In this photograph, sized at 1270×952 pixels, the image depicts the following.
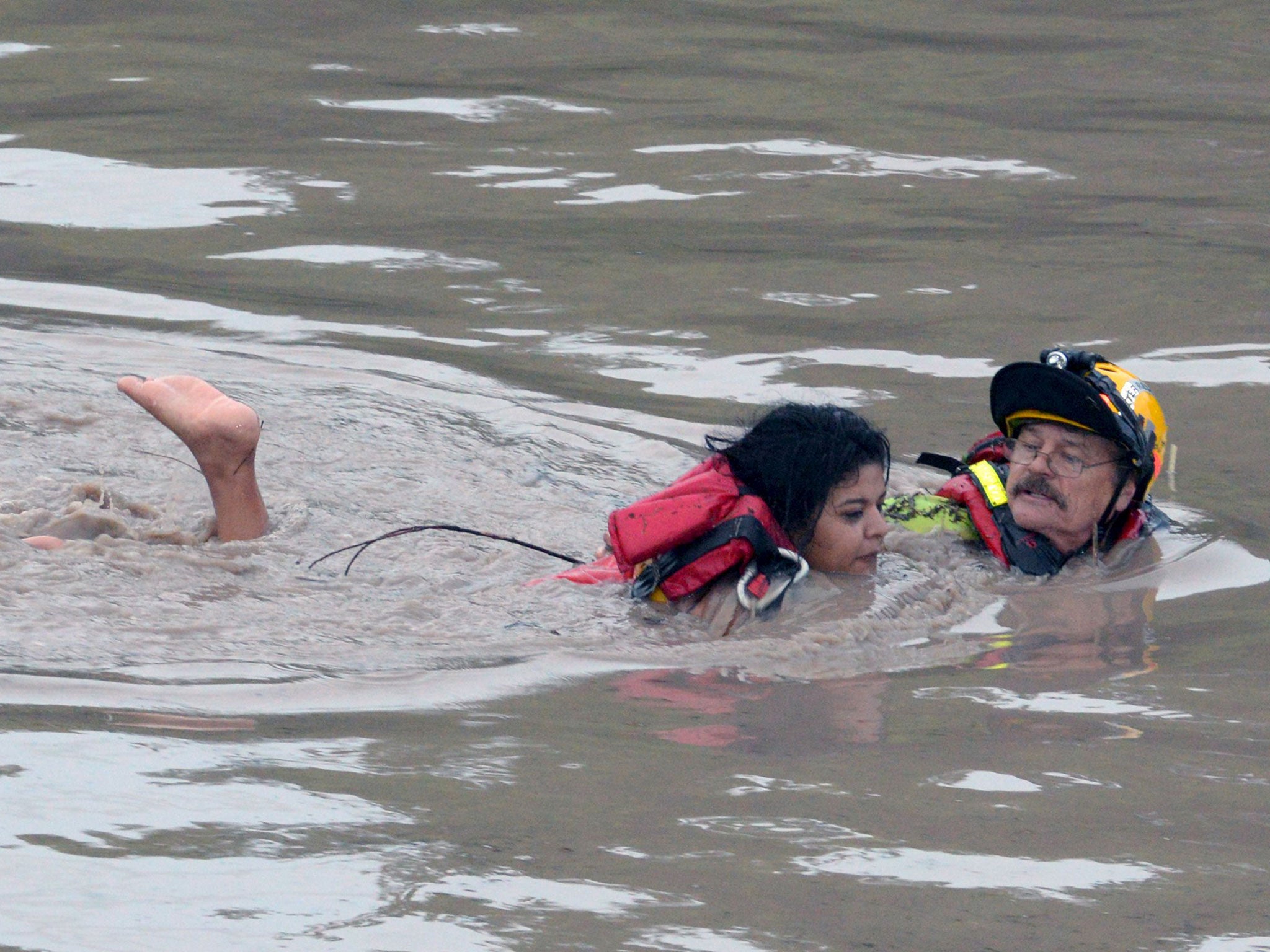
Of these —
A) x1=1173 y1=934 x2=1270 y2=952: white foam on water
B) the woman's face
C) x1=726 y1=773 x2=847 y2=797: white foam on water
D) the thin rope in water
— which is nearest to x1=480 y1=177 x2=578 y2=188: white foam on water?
the thin rope in water

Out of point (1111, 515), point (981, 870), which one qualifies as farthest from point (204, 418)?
point (981, 870)

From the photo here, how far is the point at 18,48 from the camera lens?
40.3 feet

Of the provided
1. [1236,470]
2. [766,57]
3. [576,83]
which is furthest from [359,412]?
[766,57]

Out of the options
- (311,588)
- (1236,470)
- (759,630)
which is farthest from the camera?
(1236,470)

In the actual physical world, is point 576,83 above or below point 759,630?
above

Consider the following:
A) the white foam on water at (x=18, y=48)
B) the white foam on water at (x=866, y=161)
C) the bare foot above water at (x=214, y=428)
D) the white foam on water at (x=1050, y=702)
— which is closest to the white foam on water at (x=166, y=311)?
the bare foot above water at (x=214, y=428)

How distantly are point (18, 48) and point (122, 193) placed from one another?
3278 millimetres

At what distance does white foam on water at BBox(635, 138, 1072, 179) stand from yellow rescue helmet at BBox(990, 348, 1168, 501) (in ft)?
14.9

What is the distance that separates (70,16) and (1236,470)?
959cm

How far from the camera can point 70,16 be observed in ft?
42.9

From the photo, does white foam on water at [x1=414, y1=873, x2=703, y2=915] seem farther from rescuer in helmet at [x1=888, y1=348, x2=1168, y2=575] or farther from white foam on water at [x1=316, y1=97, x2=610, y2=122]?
white foam on water at [x1=316, y1=97, x2=610, y2=122]

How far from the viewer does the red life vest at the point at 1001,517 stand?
5566mm

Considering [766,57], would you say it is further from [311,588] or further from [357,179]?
[311,588]

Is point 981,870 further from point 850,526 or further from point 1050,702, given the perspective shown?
point 850,526
